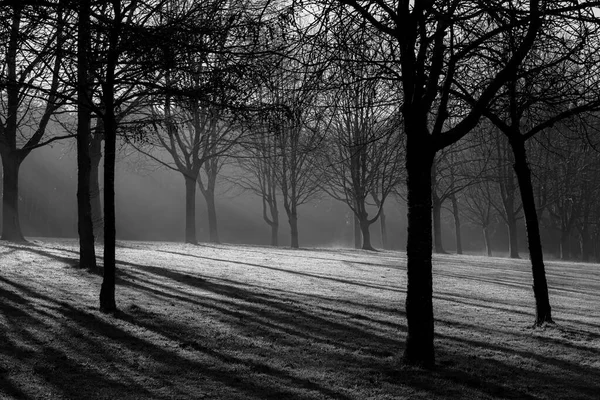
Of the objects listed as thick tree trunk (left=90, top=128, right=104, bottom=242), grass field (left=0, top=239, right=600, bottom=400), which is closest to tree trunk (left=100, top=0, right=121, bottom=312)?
grass field (left=0, top=239, right=600, bottom=400)

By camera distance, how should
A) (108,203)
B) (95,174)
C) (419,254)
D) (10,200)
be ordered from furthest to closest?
(95,174) < (10,200) < (108,203) < (419,254)

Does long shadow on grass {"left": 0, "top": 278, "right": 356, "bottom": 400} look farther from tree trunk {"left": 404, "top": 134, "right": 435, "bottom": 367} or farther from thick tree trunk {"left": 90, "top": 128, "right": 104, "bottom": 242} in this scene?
thick tree trunk {"left": 90, "top": 128, "right": 104, "bottom": 242}

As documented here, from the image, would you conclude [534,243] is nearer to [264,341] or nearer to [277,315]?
[277,315]

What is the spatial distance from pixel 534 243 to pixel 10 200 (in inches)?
682

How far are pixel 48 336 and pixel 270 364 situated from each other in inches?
101

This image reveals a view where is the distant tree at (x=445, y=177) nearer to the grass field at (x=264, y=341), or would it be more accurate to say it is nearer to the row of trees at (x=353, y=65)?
the grass field at (x=264, y=341)

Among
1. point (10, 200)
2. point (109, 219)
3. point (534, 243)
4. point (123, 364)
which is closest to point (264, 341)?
point (123, 364)

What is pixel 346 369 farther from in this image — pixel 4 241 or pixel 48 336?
pixel 4 241

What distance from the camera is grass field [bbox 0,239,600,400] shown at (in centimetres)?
556

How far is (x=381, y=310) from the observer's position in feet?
32.5

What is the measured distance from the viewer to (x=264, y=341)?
7.30 metres

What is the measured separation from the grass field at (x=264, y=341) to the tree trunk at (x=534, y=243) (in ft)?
0.88

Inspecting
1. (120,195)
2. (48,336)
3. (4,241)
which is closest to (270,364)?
(48,336)

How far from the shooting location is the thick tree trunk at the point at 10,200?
20109 mm
